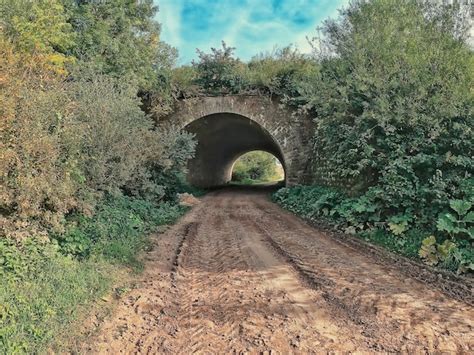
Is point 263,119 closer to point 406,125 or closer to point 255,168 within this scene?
point 406,125

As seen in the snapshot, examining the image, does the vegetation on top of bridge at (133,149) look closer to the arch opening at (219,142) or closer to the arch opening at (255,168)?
the arch opening at (219,142)

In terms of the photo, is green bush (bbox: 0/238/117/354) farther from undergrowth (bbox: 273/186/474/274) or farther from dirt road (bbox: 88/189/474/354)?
undergrowth (bbox: 273/186/474/274)

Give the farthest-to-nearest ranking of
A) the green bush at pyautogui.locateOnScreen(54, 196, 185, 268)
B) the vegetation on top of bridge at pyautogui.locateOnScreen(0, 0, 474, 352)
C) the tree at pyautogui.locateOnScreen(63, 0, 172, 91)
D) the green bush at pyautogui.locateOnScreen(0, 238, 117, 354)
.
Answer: the tree at pyautogui.locateOnScreen(63, 0, 172, 91), the green bush at pyautogui.locateOnScreen(54, 196, 185, 268), the vegetation on top of bridge at pyautogui.locateOnScreen(0, 0, 474, 352), the green bush at pyautogui.locateOnScreen(0, 238, 117, 354)

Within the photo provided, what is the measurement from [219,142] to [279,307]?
18.4m

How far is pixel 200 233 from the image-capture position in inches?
339

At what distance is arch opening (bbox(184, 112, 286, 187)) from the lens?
17453 millimetres

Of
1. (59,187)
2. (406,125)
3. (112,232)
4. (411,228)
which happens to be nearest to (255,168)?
(406,125)

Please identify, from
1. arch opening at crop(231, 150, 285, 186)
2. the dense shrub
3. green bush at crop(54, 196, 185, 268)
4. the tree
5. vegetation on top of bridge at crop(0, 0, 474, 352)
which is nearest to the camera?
the dense shrub

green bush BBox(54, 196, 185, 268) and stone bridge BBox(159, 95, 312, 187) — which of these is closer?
green bush BBox(54, 196, 185, 268)

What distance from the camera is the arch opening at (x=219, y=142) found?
17453mm

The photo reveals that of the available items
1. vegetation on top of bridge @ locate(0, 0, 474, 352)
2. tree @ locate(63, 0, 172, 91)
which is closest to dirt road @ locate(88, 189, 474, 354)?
vegetation on top of bridge @ locate(0, 0, 474, 352)

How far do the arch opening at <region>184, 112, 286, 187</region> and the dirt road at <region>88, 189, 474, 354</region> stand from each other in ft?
36.1

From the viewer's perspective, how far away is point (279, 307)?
4203 millimetres

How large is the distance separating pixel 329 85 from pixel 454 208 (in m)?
5.07
